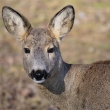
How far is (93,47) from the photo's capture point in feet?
42.3

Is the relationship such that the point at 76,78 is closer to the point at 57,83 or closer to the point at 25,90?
the point at 57,83

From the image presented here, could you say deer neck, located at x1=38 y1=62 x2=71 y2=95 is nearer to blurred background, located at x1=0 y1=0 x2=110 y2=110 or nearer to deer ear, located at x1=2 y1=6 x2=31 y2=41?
deer ear, located at x1=2 y1=6 x2=31 y2=41

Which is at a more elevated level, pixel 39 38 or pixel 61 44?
pixel 39 38

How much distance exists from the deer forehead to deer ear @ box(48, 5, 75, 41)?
0.43 ft

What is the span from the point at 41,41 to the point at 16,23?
53 cm

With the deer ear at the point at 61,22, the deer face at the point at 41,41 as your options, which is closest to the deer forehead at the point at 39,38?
the deer face at the point at 41,41

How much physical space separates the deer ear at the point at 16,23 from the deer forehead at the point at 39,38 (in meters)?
0.13

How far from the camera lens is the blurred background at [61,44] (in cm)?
911

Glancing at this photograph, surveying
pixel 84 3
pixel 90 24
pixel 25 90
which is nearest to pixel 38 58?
pixel 25 90

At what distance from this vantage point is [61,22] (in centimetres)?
628

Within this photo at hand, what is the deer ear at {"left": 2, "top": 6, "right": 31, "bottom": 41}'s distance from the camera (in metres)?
6.19

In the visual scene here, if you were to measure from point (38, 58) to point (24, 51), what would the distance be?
315 millimetres

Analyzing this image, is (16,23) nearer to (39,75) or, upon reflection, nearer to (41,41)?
(41,41)

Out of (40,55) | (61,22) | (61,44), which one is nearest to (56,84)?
(40,55)
